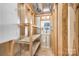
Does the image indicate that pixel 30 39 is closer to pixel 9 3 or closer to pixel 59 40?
pixel 59 40

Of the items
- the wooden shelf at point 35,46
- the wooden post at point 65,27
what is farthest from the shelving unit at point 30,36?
the wooden post at point 65,27

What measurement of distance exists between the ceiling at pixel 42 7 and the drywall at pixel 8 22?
221mm

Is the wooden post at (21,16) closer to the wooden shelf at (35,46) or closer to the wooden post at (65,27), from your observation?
the wooden shelf at (35,46)

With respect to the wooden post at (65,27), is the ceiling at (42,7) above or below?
above

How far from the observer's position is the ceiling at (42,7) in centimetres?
120

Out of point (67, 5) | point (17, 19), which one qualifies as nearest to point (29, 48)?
point (17, 19)

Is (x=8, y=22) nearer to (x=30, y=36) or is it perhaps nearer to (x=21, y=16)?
(x=21, y=16)

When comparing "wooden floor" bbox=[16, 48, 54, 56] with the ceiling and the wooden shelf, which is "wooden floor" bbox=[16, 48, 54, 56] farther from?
the ceiling

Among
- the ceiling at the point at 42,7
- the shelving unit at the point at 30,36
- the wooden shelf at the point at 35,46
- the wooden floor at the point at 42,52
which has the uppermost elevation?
the ceiling at the point at 42,7

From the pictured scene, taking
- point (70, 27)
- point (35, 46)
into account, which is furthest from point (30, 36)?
point (70, 27)

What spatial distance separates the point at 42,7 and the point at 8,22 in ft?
1.35

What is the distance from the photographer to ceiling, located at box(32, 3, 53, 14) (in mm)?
1198

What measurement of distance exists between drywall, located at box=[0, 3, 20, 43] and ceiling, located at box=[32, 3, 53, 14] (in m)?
0.22

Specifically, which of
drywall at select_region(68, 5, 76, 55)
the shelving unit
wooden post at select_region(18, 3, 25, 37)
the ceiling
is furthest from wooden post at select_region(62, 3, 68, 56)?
wooden post at select_region(18, 3, 25, 37)
